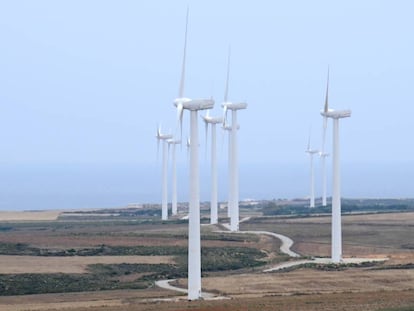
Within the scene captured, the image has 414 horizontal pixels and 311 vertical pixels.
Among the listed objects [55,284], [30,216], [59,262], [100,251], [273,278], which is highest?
[30,216]

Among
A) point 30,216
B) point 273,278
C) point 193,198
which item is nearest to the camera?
point 193,198

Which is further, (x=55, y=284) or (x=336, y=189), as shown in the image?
(x=336, y=189)

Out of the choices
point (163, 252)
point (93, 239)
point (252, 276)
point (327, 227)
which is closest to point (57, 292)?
point (252, 276)

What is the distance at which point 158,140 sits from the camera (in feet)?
438

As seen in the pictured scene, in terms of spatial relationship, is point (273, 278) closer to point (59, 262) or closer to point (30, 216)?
point (59, 262)

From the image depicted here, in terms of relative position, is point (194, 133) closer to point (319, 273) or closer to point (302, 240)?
point (319, 273)

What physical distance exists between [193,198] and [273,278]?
14.8 meters

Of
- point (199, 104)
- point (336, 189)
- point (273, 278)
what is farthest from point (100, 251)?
point (199, 104)

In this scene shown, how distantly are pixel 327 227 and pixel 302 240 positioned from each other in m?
16.7

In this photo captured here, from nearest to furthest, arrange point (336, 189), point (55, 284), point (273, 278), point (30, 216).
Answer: point (55, 284)
point (273, 278)
point (336, 189)
point (30, 216)

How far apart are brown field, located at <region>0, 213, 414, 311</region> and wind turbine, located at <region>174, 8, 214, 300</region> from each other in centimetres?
151

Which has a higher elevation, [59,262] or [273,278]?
[59,262]

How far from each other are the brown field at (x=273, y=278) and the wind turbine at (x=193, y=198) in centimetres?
151

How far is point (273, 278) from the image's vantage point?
2704 inches
